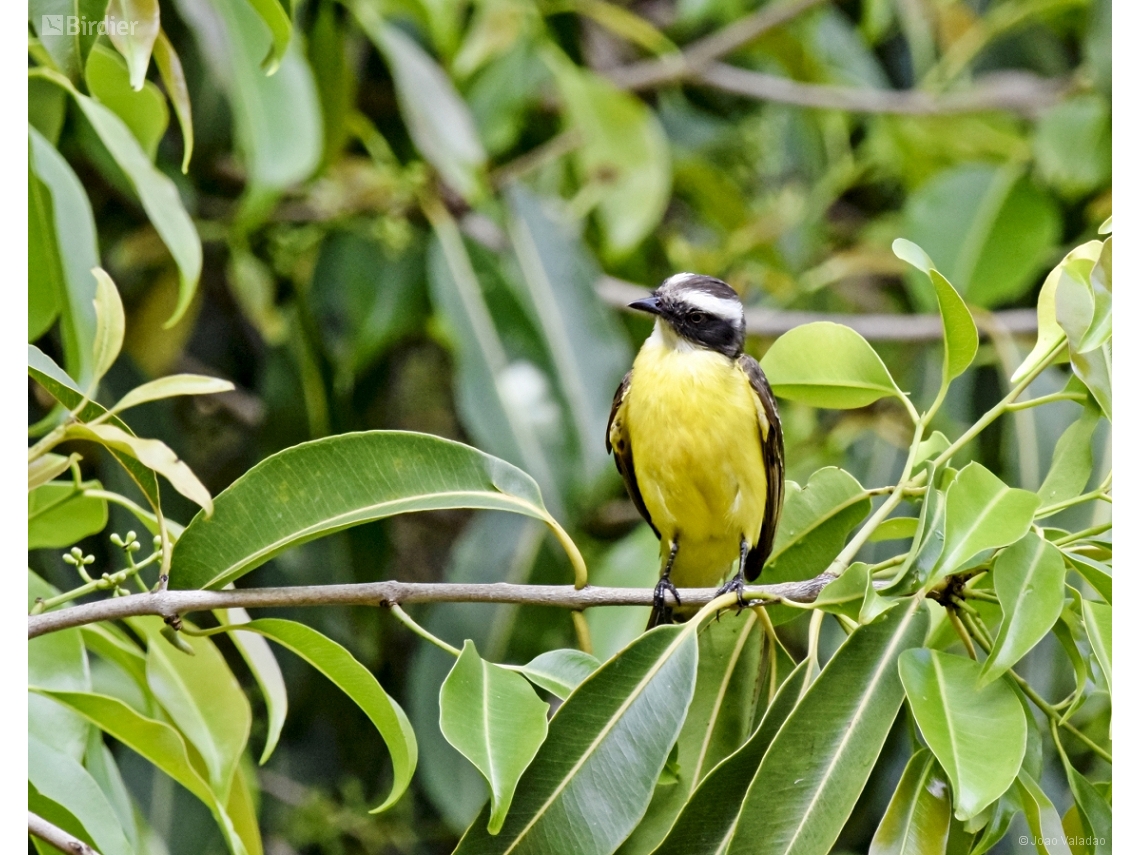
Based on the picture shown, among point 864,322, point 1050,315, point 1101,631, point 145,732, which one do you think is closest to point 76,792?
point 145,732

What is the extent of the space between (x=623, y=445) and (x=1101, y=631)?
1128mm

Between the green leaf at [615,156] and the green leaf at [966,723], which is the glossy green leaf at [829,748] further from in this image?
the green leaf at [615,156]

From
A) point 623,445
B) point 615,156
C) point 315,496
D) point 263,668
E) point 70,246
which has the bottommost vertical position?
point 263,668

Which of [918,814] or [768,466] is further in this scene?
[768,466]

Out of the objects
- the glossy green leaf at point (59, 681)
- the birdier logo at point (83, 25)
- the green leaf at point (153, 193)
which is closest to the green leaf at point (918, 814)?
the glossy green leaf at point (59, 681)

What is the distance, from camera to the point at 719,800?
1360 millimetres

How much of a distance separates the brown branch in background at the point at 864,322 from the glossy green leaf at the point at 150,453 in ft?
7.44

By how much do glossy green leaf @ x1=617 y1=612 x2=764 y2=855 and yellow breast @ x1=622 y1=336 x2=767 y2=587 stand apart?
48 centimetres

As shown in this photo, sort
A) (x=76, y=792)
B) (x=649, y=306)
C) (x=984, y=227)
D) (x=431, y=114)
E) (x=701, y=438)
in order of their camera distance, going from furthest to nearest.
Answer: (x=984, y=227) < (x=431, y=114) < (x=649, y=306) < (x=701, y=438) < (x=76, y=792)

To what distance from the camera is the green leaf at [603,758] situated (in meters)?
1.33

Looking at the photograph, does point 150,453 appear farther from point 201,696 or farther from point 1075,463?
point 1075,463

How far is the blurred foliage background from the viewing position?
2773 millimetres

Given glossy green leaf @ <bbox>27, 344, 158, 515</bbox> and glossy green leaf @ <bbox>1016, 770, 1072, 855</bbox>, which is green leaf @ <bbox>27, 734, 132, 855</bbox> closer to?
glossy green leaf @ <bbox>27, 344, 158, 515</bbox>

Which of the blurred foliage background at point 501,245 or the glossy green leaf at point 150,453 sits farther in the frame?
the blurred foliage background at point 501,245
